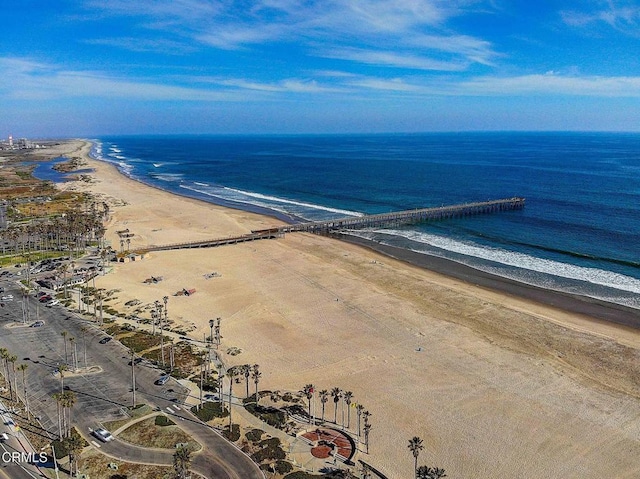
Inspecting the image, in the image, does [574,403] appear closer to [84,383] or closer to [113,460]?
[113,460]

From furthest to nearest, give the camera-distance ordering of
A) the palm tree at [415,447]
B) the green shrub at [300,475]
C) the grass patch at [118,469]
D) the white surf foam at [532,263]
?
1. the white surf foam at [532,263]
2. the green shrub at [300,475]
3. the grass patch at [118,469]
4. the palm tree at [415,447]

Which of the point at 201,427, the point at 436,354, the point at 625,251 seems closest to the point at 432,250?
the point at 625,251

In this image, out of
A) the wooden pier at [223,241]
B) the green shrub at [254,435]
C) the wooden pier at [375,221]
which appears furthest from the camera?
the wooden pier at [375,221]

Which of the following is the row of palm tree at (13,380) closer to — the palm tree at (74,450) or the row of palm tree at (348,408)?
the palm tree at (74,450)

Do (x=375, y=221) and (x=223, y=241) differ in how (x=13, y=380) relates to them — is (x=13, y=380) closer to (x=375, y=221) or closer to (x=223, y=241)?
(x=223, y=241)

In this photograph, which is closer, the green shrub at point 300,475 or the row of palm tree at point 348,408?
the green shrub at point 300,475

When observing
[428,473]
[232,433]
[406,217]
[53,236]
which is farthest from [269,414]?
[406,217]

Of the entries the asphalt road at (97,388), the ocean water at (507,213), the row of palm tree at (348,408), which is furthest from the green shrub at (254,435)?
the ocean water at (507,213)
